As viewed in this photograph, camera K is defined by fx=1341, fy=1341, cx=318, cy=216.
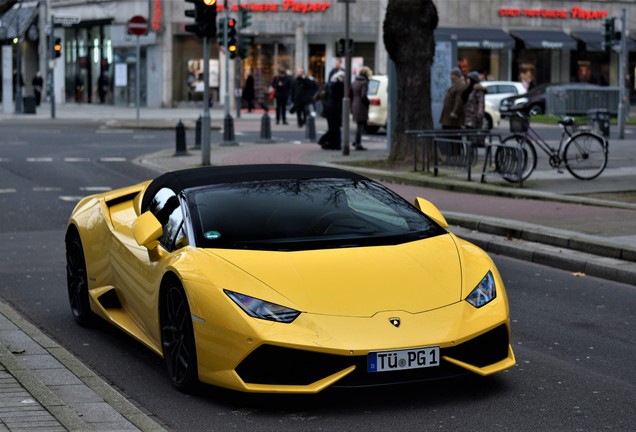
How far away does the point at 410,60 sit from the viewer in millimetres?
24078

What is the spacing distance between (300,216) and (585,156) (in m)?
14.1

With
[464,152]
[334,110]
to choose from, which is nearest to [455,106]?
[464,152]

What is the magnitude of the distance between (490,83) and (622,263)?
3961 centimetres

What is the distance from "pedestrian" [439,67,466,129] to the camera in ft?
82.3

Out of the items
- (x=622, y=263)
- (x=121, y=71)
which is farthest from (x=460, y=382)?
(x=121, y=71)

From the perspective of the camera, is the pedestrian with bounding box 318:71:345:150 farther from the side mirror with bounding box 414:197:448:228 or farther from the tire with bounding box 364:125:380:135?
the side mirror with bounding box 414:197:448:228

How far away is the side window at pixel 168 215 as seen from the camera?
7.75 m

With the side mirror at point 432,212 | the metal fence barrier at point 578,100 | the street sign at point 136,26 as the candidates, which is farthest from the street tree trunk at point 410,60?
the street sign at point 136,26

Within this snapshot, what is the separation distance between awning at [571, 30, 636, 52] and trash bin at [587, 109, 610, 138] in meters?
33.0

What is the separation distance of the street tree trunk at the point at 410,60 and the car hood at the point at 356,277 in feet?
54.1

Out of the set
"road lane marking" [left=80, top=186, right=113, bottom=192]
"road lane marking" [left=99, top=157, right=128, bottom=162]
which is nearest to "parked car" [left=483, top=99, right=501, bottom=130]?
"road lane marking" [left=99, top=157, right=128, bottom=162]

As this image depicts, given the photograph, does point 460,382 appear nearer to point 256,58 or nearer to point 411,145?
point 411,145

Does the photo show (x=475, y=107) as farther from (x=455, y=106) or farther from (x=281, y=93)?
(x=281, y=93)

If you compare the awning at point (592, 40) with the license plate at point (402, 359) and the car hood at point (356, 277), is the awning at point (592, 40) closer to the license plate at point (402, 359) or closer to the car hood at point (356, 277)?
the car hood at point (356, 277)
